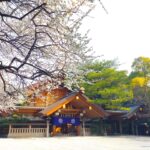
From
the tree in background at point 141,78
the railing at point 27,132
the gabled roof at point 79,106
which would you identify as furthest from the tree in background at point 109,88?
the railing at point 27,132

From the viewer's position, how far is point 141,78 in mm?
31797

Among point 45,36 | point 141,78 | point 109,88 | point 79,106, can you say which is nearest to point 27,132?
point 79,106

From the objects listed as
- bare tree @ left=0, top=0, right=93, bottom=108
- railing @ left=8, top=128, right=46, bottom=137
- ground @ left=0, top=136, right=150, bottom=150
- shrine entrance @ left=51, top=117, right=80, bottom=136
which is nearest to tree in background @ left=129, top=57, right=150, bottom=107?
shrine entrance @ left=51, top=117, right=80, bottom=136

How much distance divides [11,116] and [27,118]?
1.35 meters

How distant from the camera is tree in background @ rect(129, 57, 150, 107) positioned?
31.4 metres

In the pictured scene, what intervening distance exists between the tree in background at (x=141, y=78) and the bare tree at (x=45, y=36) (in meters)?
28.0

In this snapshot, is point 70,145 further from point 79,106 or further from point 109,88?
point 109,88

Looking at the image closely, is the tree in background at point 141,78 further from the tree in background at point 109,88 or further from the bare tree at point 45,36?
the bare tree at point 45,36

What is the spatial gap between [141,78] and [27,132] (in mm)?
19055

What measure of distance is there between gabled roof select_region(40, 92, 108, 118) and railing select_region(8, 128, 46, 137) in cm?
168

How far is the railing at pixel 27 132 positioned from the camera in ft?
59.8

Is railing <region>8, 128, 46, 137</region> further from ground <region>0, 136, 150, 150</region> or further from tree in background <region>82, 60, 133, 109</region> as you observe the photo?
tree in background <region>82, 60, 133, 109</region>

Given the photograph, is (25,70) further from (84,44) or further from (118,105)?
(118,105)

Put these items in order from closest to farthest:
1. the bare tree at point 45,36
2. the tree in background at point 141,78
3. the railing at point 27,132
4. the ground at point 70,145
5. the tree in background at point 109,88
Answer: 1. the bare tree at point 45,36
2. the ground at point 70,145
3. the railing at point 27,132
4. the tree in background at point 109,88
5. the tree in background at point 141,78
